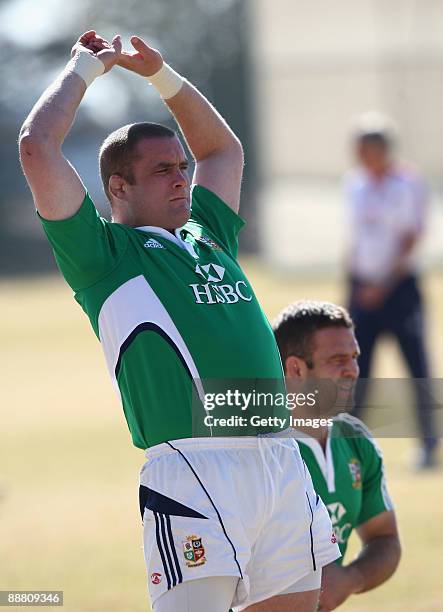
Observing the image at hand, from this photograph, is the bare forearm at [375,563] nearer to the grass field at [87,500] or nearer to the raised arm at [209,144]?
the grass field at [87,500]

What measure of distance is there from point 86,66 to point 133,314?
89cm

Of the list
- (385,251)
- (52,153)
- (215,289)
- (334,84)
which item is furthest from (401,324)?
(334,84)

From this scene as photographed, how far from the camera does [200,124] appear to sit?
5.15 meters

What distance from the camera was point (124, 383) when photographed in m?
4.36

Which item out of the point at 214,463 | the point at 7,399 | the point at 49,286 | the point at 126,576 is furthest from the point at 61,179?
the point at 49,286

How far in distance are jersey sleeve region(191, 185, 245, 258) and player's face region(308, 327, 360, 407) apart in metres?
0.55

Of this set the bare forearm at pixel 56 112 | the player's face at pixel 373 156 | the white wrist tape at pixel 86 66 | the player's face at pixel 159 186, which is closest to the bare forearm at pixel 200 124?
the player's face at pixel 159 186

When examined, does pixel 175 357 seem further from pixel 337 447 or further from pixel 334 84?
pixel 334 84

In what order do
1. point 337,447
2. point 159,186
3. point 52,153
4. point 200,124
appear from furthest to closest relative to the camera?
point 337,447 → point 200,124 → point 159,186 → point 52,153

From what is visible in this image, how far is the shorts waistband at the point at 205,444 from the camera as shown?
4.28m

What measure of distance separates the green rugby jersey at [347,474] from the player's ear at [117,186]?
135cm

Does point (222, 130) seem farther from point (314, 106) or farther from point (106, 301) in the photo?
point (314, 106)

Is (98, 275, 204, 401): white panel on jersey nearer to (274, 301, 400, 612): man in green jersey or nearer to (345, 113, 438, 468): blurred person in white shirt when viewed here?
(274, 301, 400, 612): man in green jersey

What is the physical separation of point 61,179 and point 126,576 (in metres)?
3.94
